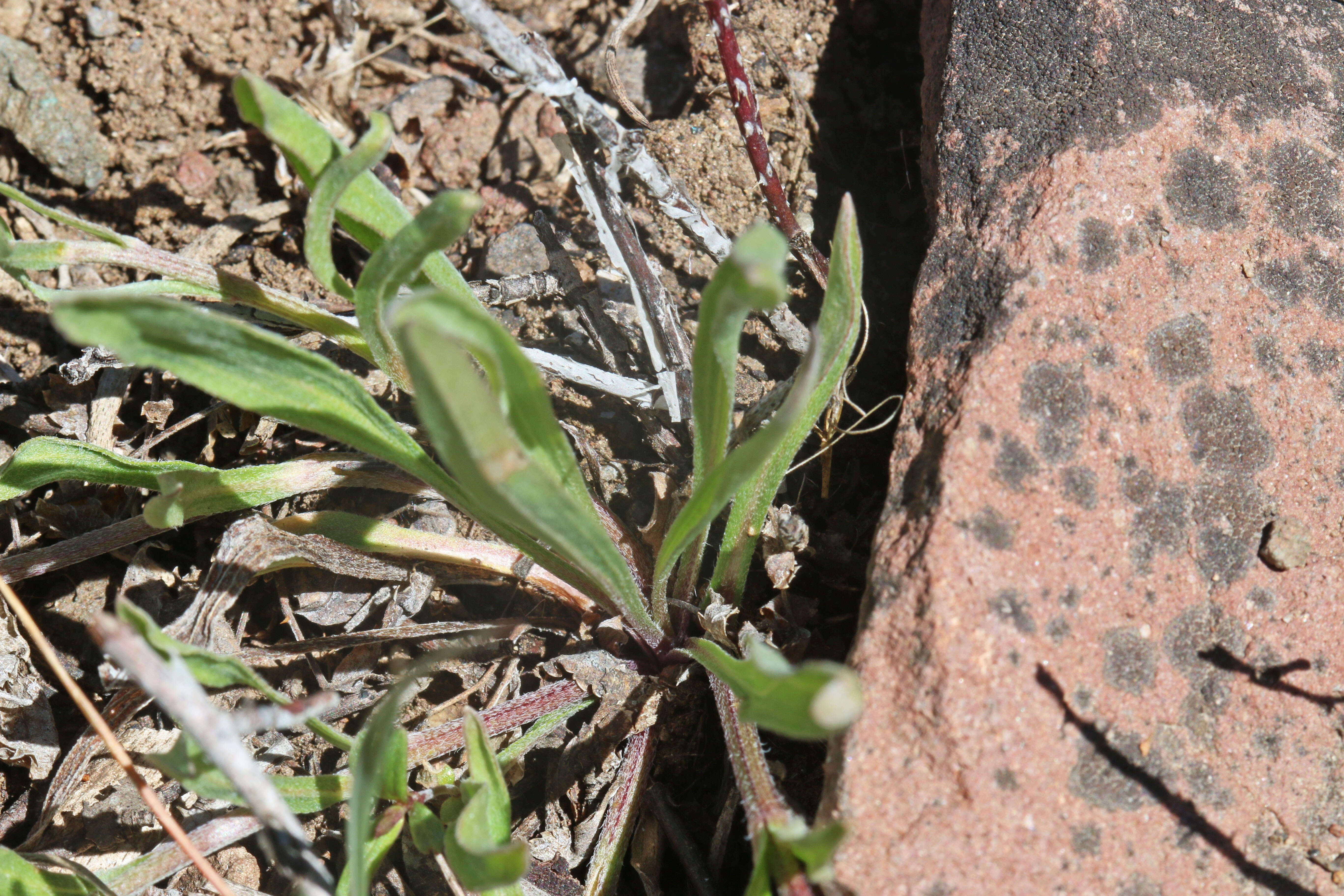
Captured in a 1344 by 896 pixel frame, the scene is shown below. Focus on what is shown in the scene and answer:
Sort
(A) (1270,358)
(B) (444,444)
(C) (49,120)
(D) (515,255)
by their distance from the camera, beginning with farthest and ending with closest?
(C) (49,120), (D) (515,255), (A) (1270,358), (B) (444,444)

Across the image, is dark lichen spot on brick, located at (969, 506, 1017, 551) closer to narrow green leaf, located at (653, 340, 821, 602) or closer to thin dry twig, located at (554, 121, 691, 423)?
narrow green leaf, located at (653, 340, 821, 602)

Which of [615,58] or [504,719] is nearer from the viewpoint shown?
[504,719]

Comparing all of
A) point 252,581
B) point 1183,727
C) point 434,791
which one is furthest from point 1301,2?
point 252,581

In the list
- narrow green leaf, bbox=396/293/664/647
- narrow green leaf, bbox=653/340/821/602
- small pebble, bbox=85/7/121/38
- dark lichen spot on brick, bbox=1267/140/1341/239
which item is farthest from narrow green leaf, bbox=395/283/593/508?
small pebble, bbox=85/7/121/38

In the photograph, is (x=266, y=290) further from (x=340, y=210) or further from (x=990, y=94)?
(x=990, y=94)

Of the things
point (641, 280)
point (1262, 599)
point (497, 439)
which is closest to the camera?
point (497, 439)

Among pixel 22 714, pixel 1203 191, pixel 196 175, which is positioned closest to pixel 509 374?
pixel 1203 191

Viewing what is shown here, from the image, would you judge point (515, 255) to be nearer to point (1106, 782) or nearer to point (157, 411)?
point (157, 411)
